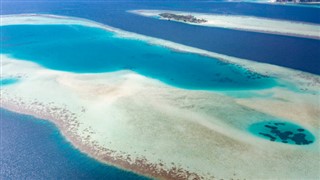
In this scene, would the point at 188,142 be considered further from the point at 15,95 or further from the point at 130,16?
the point at 130,16

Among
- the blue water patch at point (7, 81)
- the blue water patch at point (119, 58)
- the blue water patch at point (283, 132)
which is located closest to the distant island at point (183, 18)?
the blue water patch at point (119, 58)

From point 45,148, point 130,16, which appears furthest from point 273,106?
point 130,16

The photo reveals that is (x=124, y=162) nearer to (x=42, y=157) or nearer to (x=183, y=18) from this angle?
(x=42, y=157)

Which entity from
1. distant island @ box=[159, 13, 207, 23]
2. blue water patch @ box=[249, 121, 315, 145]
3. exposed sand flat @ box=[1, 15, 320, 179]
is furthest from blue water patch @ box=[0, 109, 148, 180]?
distant island @ box=[159, 13, 207, 23]

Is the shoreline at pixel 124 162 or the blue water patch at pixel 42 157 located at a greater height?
the shoreline at pixel 124 162

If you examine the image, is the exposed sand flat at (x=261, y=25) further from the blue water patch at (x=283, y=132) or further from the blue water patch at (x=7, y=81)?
the blue water patch at (x=7, y=81)

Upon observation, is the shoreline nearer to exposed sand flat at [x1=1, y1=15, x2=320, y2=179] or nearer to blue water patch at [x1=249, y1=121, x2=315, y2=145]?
exposed sand flat at [x1=1, y1=15, x2=320, y2=179]

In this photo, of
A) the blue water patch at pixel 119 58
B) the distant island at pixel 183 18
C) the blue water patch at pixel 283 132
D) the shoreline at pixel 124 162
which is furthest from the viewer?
the distant island at pixel 183 18
